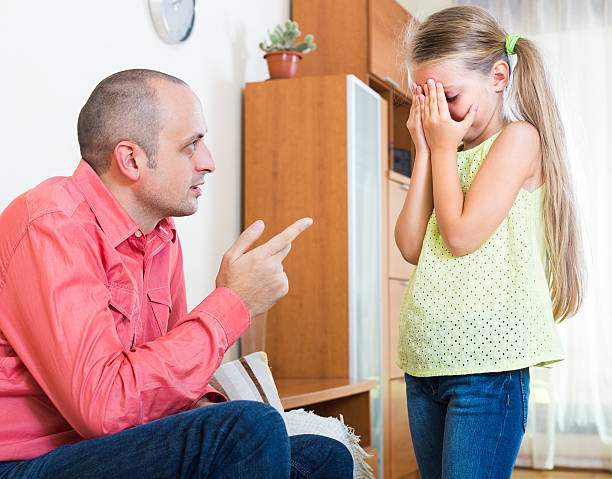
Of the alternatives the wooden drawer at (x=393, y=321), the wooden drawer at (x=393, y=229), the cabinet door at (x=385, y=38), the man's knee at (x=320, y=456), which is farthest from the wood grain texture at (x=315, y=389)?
the cabinet door at (x=385, y=38)

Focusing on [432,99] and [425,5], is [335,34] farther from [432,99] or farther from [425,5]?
[432,99]

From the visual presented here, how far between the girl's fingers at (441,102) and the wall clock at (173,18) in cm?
154

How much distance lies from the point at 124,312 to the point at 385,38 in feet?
8.87

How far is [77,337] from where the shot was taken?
1.08m

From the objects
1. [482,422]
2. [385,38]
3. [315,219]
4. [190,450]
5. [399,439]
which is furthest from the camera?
[385,38]

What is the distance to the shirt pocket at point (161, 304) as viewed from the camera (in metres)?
1.40

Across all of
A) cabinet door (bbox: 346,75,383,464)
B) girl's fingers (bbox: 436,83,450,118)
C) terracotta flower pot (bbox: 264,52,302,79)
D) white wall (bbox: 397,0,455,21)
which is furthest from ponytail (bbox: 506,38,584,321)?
white wall (bbox: 397,0,455,21)

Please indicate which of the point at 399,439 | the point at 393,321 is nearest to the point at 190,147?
the point at 393,321

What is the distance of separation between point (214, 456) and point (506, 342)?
51 cm

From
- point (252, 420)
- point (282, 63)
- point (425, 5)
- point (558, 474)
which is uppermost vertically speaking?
point (425, 5)

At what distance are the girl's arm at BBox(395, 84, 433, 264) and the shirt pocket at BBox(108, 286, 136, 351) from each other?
48 cm

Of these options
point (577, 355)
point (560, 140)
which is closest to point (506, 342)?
point (560, 140)

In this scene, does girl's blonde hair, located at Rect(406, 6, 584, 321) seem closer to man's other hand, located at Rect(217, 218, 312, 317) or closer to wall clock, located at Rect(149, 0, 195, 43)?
man's other hand, located at Rect(217, 218, 312, 317)

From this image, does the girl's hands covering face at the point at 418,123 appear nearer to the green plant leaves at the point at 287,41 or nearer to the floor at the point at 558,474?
the green plant leaves at the point at 287,41
